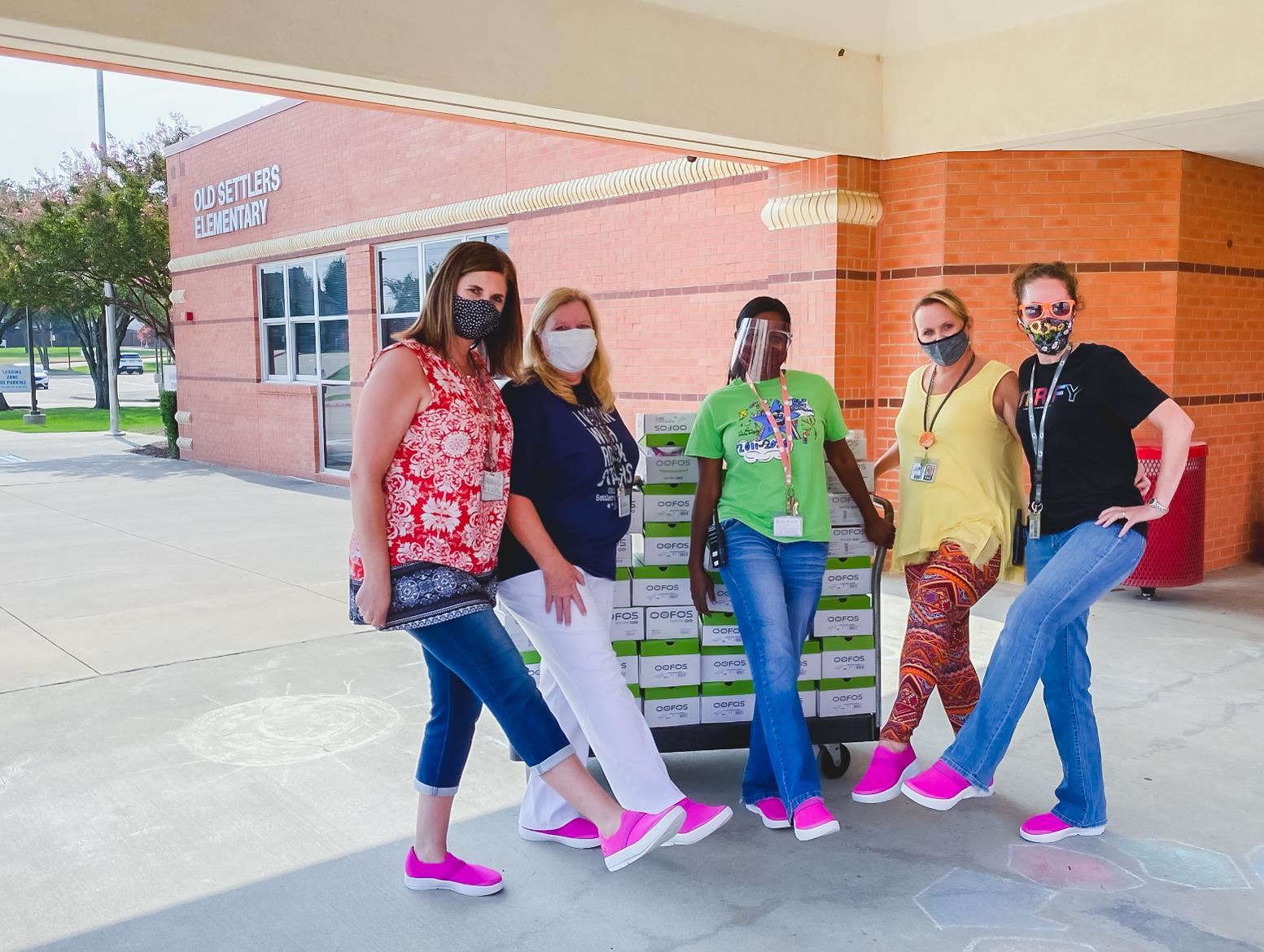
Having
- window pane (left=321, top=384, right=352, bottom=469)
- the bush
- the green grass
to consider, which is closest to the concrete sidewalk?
window pane (left=321, top=384, right=352, bottom=469)

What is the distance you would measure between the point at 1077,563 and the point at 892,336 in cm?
523

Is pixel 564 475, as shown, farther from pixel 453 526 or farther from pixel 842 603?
pixel 842 603

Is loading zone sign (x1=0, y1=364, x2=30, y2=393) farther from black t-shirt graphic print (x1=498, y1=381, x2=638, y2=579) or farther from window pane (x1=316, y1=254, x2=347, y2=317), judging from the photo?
black t-shirt graphic print (x1=498, y1=381, x2=638, y2=579)

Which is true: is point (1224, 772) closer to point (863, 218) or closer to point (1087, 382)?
point (1087, 382)

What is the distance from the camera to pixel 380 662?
6.49 m

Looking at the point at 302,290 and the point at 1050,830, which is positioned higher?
the point at 302,290

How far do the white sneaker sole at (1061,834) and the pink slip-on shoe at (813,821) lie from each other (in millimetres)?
723

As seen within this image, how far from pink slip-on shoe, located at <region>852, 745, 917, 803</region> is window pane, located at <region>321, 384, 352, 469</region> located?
12.6 metres

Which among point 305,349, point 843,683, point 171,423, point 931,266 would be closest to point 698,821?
point 843,683

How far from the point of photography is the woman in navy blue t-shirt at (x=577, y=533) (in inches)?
140

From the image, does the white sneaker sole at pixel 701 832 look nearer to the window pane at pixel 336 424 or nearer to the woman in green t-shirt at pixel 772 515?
the woman in green t-shirt at pixel 772 515

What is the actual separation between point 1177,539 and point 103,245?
19.5m

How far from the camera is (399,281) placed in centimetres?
1461

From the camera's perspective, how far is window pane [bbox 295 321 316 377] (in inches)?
648
